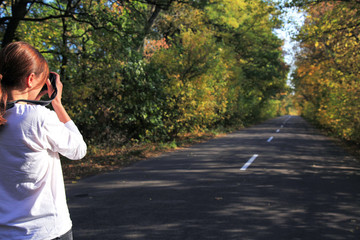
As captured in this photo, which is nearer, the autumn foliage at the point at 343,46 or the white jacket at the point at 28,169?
the white jacket at the point at 28,169

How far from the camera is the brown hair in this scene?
1.42m

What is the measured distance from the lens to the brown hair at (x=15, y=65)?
4.67ft

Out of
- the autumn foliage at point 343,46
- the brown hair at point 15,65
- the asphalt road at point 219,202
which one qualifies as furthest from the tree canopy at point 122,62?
the brown hair at point 15,65

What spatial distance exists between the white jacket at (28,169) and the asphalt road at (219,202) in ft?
8.50

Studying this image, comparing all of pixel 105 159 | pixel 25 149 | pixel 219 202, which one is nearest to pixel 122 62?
pixel 105 159

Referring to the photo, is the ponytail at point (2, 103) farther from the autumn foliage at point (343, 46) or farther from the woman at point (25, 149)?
the autumn foliage at point (343, 46)

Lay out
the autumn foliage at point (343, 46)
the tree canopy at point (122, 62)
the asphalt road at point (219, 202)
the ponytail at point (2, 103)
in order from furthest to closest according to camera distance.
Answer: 1. the autumn foliage at point (343, 46)
2. the tree canopy at point (122, 62)
3. the asphalt road at point (219, 202)
4. the ponytail at point (2, 103)

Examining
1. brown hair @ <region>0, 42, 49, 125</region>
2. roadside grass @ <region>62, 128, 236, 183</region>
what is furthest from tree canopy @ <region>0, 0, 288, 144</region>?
brown hair @ <region>0, 42, 49, 125</region>

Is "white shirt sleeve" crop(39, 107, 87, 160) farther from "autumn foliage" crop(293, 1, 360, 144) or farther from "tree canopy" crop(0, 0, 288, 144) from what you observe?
"autumn foliage" crop(293, 1, 360, 144)

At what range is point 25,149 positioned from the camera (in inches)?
55.6

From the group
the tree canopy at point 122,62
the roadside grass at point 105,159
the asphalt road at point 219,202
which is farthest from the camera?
the tree canopy at point 122,62

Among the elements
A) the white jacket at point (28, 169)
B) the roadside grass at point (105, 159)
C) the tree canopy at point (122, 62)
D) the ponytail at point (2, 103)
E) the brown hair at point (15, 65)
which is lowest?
the roadside grass at point (105, 159)

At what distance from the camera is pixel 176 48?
15.4 meters

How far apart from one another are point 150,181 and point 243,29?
961 inches
